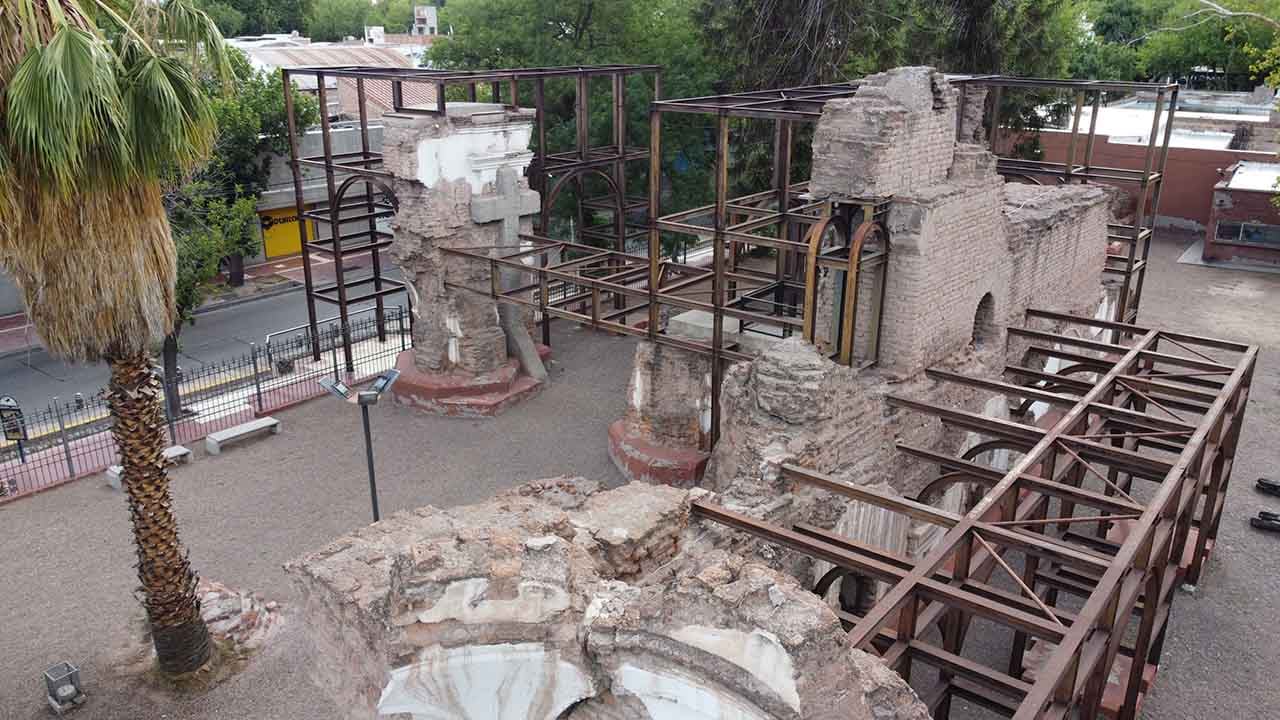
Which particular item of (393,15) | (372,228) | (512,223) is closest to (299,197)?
(372,228)

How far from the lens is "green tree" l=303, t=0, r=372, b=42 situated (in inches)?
3049

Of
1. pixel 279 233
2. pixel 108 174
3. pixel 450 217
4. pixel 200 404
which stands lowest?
pixel 200 404

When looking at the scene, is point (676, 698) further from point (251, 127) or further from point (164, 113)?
point (251, 127)

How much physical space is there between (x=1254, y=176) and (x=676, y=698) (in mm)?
33383

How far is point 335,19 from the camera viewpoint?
86.4m

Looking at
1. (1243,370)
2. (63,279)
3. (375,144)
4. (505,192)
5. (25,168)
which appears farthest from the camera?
(375,144)

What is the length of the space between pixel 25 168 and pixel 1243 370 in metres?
13.0

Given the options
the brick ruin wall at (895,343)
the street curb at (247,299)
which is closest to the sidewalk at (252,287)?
the street curb at (247,299)

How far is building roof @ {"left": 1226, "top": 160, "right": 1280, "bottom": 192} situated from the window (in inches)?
46.2

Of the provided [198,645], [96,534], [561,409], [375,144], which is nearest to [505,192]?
[561,409]

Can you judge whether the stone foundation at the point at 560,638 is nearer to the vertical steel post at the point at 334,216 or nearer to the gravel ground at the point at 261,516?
the gravel ground at the point at 261,516

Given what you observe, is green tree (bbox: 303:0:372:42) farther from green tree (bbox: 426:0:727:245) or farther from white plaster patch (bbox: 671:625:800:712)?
white plaster patch (bbox: 671:625:800:712)

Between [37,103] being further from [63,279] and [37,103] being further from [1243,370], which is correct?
[1243,370]

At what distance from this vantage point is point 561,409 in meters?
18.4
